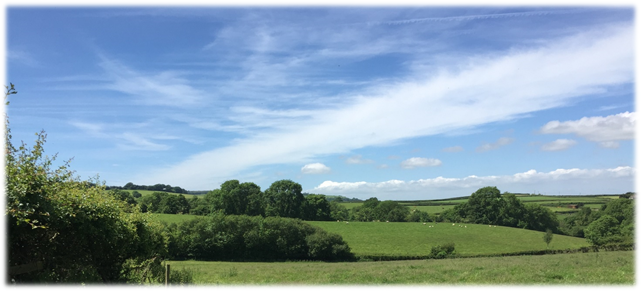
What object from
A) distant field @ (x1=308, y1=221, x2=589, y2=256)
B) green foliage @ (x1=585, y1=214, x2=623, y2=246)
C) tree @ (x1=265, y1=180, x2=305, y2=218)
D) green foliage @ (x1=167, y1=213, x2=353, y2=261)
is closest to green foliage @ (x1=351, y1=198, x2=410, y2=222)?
distant field @ (x1=308, y1=221, x2=589, y2=256)

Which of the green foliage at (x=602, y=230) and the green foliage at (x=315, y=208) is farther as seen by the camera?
the green foliage at (x=315, y=208)

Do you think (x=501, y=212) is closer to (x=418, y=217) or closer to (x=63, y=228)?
(x=418, y=217)

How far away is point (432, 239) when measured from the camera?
7719 centimetres

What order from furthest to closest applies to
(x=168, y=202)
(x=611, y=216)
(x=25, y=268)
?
(x=168, y=202) < (x=611, y=216) < (x=25, y=268)

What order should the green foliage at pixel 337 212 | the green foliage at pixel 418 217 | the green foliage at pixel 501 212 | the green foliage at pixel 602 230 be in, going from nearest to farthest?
the green foliage at pixel 602 230 → the green foliage at pixel 501 212 → the green foliage at pixel 337 212 → the green foliage at pixel 418 217

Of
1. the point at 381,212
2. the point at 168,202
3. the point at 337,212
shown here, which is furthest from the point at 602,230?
the point at 168,202

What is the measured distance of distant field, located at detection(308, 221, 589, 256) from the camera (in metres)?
70.2

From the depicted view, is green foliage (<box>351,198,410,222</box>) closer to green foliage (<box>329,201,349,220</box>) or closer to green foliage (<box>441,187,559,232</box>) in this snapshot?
green foliage (<box>329,201,349,220</box>)

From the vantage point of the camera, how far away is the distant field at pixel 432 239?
70.2m

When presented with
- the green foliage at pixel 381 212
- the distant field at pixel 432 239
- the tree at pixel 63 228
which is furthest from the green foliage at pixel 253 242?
the tree at pixel 63 228

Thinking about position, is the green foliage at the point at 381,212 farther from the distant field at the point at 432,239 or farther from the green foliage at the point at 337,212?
the distant field at the point at 432,239

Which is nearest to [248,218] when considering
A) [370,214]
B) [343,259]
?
[343,259]

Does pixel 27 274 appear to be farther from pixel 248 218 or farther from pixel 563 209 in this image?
pixel 563 209

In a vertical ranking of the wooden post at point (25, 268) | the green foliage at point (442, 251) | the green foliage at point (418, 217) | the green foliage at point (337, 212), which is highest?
the wooden post at point (25, 268)
